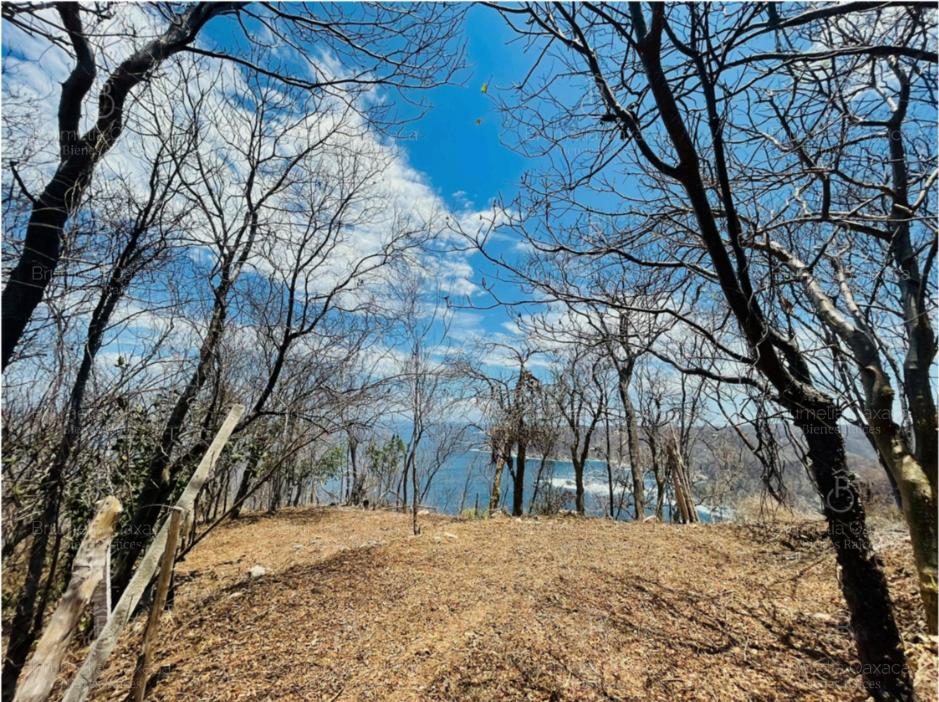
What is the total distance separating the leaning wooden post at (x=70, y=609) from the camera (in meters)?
1.35

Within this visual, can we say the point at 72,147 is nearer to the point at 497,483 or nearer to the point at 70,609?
the point at 70,609

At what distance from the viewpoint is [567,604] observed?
361cm

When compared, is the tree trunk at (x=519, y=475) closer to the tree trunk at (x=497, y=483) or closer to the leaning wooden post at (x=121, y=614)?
the tree trunk at (x=497, y=483)

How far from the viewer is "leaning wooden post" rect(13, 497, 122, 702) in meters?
1.35

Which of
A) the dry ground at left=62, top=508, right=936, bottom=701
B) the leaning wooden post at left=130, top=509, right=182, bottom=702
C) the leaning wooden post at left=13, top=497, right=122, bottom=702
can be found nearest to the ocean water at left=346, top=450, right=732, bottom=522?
the dry ground at left=62, top=508, right=936, bottom=701

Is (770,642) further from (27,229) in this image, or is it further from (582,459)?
(582,459)

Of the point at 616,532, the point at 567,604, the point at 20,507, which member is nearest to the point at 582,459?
the point at 616,532

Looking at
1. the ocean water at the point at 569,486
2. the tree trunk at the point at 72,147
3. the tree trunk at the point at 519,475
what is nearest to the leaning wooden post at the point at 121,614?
the tree trunk at the point at 72,147

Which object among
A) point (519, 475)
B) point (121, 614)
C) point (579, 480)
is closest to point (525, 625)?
point (121, 614)

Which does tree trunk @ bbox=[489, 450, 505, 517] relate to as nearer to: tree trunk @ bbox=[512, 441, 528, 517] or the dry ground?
tree trunk @ bbox=[512, 441, 528, 517]

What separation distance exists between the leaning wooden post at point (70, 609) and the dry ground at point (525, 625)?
5.43 feet

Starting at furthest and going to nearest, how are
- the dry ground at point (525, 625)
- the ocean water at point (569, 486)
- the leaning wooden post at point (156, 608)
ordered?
1. the ocean water at point (569, 486)
2. the dry ground at point (525, 625)
3. the leaning wooden post at point (156, 608)

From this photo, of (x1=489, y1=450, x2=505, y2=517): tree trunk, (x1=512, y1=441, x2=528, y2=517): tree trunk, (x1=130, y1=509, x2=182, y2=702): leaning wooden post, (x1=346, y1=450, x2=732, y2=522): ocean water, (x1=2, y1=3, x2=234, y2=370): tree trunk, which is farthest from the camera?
(x1=346, y1=450, x2=732, y2=522): ocean water

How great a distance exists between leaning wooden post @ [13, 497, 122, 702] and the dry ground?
166 centimetres
